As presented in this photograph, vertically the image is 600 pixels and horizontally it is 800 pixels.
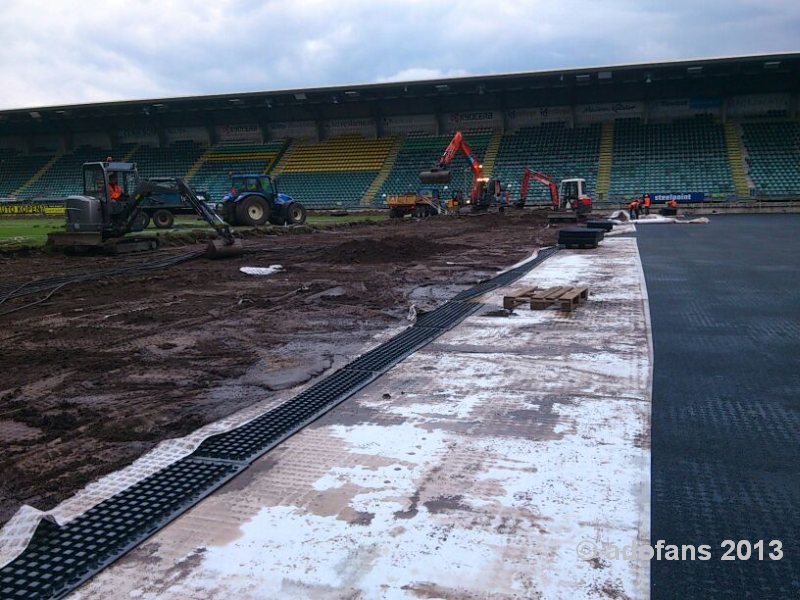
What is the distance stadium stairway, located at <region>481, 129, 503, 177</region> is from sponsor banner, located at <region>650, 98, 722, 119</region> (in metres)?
10.5

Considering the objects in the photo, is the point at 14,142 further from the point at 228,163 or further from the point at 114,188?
the point at 114,188

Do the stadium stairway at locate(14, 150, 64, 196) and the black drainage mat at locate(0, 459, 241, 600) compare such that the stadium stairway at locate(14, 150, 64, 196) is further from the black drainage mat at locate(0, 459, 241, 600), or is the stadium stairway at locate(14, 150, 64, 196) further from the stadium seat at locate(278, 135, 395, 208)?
the black drainage mat at locate(0, 459, 241, 600)

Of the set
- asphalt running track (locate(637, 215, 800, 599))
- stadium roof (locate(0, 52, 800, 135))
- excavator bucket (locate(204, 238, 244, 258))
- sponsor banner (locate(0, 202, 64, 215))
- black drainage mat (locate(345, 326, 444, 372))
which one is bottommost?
asphalt running track (locate(637, 215, 800, 599))

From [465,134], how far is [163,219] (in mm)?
29036

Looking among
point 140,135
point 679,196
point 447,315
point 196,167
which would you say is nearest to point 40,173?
point 140,135

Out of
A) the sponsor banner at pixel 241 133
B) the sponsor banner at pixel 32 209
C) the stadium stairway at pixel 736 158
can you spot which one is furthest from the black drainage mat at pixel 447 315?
the sponsor banner at pixel 241 133

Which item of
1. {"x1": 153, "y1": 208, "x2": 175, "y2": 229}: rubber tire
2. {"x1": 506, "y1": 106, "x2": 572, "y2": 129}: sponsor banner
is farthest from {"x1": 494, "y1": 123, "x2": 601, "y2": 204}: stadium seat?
{"x1": 153, "y1": 208, "x2": 175, "y2": 229}: rubber tire

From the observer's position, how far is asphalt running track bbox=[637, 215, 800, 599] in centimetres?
266

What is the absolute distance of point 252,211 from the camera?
23469 mm

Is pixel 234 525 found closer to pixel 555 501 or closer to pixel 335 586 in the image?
pixel 335 586

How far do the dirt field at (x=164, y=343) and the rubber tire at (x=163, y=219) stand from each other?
29.0 feet

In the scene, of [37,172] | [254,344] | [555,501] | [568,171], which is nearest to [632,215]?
[568,171]

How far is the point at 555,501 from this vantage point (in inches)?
127

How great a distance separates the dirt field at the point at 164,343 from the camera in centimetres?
410
